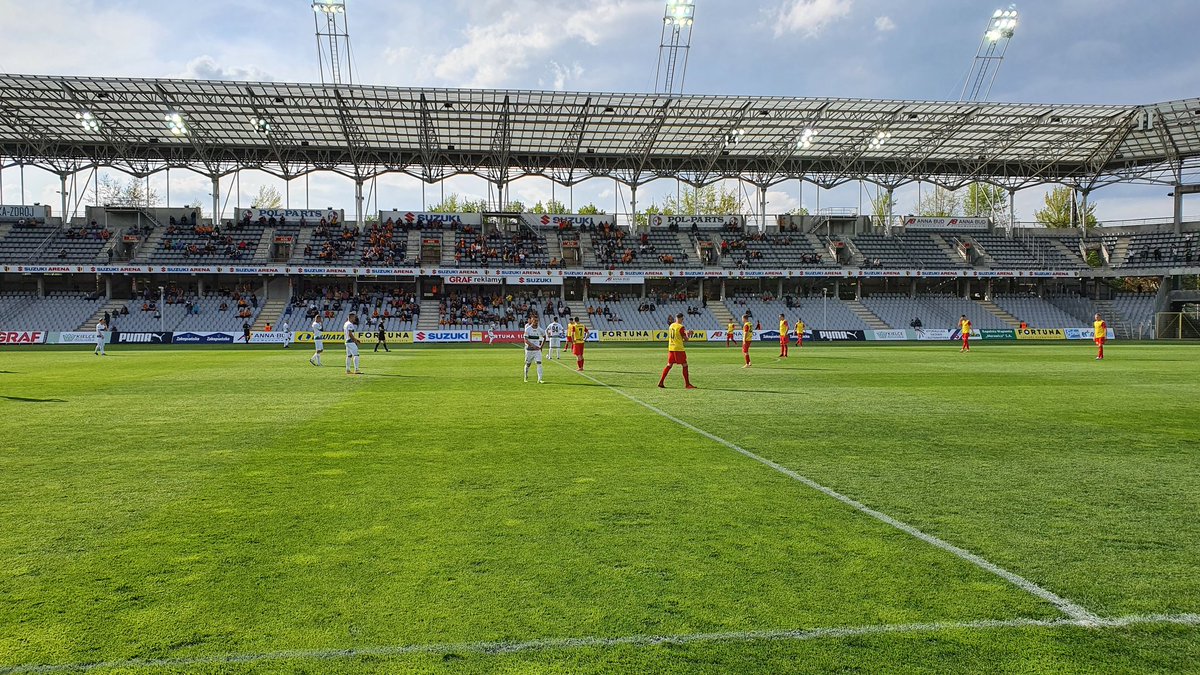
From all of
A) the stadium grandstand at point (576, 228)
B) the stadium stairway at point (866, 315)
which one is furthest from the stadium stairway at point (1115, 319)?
Result: the stadium stairway at point (866, 315)

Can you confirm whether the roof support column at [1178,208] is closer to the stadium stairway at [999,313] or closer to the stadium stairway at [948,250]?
the stadium stairway at [999,313]

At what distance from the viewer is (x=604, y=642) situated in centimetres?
377

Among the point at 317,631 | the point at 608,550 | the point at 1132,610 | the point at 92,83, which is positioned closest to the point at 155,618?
the point at 317,631

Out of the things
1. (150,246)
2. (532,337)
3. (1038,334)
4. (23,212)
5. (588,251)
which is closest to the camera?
(532,337)

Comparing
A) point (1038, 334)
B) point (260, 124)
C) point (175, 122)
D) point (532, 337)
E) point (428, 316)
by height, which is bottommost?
point (1038, 334)

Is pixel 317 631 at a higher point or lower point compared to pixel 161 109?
lower

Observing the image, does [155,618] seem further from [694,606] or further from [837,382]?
[837,382]

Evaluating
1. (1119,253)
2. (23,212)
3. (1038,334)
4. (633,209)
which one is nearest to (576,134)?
(633,209)

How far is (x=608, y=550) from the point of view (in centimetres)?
519

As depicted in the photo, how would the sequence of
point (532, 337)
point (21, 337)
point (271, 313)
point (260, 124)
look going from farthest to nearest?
point (271, 313) < point (260, 124) < point (21, 337) < point (532, 337)

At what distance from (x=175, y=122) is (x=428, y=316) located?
19.8m

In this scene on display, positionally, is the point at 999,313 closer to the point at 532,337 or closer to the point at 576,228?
the point at 576,228

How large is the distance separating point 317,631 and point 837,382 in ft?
54.3

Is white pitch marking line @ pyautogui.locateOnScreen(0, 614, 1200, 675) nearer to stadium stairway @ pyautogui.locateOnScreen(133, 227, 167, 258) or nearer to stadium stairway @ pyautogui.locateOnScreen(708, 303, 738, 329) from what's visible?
stadium stairway @ pyautogui.locateOnScreen(708, 303, 738, 329)
